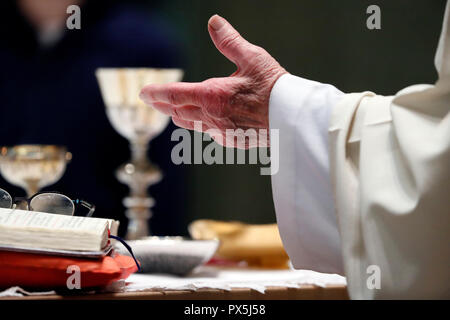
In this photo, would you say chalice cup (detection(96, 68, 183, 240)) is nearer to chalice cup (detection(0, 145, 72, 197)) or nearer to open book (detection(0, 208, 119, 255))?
chalice cup (detection(0, 145, 72, 197))

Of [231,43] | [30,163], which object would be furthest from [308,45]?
[231,43]

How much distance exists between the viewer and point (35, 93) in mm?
3033

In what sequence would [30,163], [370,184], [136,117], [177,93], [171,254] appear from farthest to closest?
[136,117] → [30,163] → [171,254] → [177,93] → [370,184]

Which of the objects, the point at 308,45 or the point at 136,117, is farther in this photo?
the point at 308,45

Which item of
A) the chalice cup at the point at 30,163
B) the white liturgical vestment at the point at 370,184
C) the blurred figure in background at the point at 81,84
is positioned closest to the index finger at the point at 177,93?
the white liturgical vestment at the point at 370,184

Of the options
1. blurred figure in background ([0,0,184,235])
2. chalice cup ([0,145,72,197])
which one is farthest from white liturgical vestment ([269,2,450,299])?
blurred figure in background ([0,0,184,235])

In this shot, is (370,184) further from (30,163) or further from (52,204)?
(30,163)

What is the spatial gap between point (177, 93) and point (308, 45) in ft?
7.21

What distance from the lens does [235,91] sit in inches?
42.3

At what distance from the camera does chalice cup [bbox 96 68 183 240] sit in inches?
78.3

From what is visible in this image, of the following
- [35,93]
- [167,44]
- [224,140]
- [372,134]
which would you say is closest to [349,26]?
[167,44]

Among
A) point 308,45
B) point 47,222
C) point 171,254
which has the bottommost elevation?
point 171,254

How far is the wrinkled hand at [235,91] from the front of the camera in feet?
3.49

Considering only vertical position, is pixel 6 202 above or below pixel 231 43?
below
